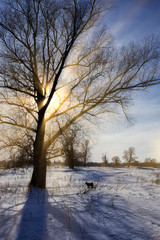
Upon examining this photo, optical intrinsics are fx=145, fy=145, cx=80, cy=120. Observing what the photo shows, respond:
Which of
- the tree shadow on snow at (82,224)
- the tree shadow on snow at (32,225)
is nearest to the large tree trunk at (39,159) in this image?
the tree shadow on snow at (82,224)

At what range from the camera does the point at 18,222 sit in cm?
258

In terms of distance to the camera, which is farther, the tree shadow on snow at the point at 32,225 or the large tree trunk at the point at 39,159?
the large tree trunk at the point at 39,159

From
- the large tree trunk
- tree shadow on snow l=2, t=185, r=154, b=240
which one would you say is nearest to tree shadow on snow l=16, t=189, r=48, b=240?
tree shadow on snow l=2, t=185, r=154, b=240

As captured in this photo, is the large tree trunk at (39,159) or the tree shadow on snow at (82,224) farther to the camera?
the large tree trunk at (39,159)

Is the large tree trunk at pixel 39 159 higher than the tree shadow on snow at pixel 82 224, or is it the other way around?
the large tree trunk at pixel 39 159

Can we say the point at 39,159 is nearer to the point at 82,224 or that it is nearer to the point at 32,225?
the point at 32,225

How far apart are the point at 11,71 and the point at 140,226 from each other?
7098 millimetres

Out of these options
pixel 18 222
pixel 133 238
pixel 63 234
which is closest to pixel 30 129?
pixel 18 222

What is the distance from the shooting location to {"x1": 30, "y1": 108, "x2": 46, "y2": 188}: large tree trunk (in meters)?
6.68

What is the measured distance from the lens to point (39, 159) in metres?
6.74

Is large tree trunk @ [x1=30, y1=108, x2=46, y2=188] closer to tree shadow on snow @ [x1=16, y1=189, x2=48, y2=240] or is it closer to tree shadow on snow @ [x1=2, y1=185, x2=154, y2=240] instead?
tree shadow on snow @ [x1=2, y1=185, x2=154, y2=240]

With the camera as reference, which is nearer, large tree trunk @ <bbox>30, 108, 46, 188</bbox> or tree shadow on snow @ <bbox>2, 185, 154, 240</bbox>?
tree shadow on snow @ <bbox>2, 185, 154, 240</bbox>

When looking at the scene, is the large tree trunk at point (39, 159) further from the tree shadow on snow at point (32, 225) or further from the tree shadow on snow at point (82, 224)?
the tree shadow on snow at point (32, 225)

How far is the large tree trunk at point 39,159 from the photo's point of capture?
6.68 m
